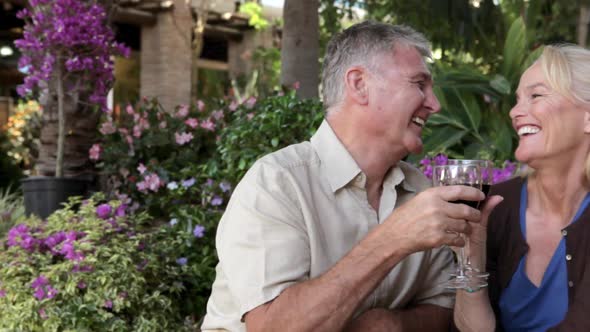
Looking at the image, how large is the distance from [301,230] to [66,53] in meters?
4.01

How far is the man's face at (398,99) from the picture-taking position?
2205 millimetres

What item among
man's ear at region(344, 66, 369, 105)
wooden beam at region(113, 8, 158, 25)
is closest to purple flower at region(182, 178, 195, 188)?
man's ear at region(344, 66, 369, 105)

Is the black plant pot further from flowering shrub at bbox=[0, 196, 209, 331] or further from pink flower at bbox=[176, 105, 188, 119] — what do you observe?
flowering shrub at bbox=[0, 196, 209, 331]

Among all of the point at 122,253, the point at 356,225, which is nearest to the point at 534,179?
the point at 356,225

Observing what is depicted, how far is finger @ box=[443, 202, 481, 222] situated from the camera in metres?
1.69

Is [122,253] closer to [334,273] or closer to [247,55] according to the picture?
[334,273]

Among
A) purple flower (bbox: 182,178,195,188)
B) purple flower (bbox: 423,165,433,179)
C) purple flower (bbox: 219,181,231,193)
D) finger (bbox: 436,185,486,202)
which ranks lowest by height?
purple flower (bbox: 182,178,195,188)

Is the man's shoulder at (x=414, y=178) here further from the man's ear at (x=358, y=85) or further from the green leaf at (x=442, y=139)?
the green leaf at (x=442, y=139)

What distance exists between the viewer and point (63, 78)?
5.57 m

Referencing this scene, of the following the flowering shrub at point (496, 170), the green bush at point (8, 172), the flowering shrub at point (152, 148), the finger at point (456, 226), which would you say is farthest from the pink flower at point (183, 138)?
the green bush at point (8, 172)

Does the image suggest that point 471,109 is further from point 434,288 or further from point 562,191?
point 434,288

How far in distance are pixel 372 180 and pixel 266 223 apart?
42cm

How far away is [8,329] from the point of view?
3.71 meters

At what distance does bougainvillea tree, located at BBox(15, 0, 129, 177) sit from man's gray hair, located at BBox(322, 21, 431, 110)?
11.5 feet
